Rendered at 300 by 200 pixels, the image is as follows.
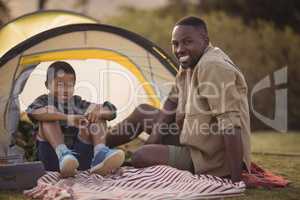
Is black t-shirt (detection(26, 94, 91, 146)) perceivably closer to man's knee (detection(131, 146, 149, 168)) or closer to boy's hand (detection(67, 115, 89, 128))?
boy's hand (detection(67, 115, 89, 128))

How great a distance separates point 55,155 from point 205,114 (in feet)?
3.54

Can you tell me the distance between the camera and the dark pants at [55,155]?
14.6 ft

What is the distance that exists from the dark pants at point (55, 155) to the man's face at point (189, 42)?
0.94m

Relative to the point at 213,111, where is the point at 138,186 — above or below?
below

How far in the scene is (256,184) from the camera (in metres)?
4.13

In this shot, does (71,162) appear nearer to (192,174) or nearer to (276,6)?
(192,174)

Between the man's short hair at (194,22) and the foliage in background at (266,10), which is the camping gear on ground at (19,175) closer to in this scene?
the man's short hair at (194,22)

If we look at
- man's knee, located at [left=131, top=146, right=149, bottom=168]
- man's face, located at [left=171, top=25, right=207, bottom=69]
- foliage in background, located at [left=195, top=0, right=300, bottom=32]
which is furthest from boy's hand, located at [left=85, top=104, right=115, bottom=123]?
foliage in background, located at [left=195, top=0, right=300, bottom=32]

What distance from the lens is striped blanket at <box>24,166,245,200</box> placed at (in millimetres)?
3791

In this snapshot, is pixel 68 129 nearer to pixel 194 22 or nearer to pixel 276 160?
pixel 194 22

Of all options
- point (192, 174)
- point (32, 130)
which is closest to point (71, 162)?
point (192, 174)

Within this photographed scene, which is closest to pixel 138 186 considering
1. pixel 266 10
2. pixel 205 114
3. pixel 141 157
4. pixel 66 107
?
pixel 141 157

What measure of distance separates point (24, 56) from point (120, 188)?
150 centimetres

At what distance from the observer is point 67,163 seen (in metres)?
4.07
